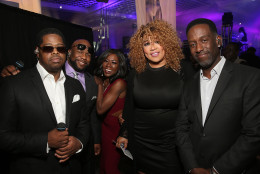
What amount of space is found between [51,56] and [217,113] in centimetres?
149

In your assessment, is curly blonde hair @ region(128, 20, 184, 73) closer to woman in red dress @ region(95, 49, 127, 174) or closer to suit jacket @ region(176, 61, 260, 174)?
woman in red dress @ region(95, 49, 127, 174)

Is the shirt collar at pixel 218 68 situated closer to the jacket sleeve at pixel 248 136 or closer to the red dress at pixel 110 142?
the jacket sleeve at pixel 248 136

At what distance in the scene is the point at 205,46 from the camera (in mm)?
1591

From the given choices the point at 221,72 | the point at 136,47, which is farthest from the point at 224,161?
the point at 136,47

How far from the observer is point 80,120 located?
1.92 metres

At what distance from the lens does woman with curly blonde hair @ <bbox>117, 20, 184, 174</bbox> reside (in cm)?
205

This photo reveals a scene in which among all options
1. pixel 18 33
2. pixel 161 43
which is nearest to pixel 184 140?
pixel 161 43

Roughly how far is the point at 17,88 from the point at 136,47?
4.98 feet

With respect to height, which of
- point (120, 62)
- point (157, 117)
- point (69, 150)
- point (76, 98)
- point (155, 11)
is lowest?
point (69, 150)

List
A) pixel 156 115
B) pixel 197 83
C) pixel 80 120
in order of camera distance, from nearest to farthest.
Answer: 1. pixel 197 83
2. pixel 80 120
3. pixel 156 115

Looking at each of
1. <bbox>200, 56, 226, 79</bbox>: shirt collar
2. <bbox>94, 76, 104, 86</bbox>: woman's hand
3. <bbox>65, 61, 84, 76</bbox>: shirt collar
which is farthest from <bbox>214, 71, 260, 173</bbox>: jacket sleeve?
<bbox>65, 61, 84, 76</bbox>: shirt collar

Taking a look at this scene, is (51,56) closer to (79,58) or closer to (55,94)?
(55,94)

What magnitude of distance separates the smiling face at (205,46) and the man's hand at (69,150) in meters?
1.33

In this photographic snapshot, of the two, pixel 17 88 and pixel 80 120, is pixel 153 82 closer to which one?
pixel 80 120
